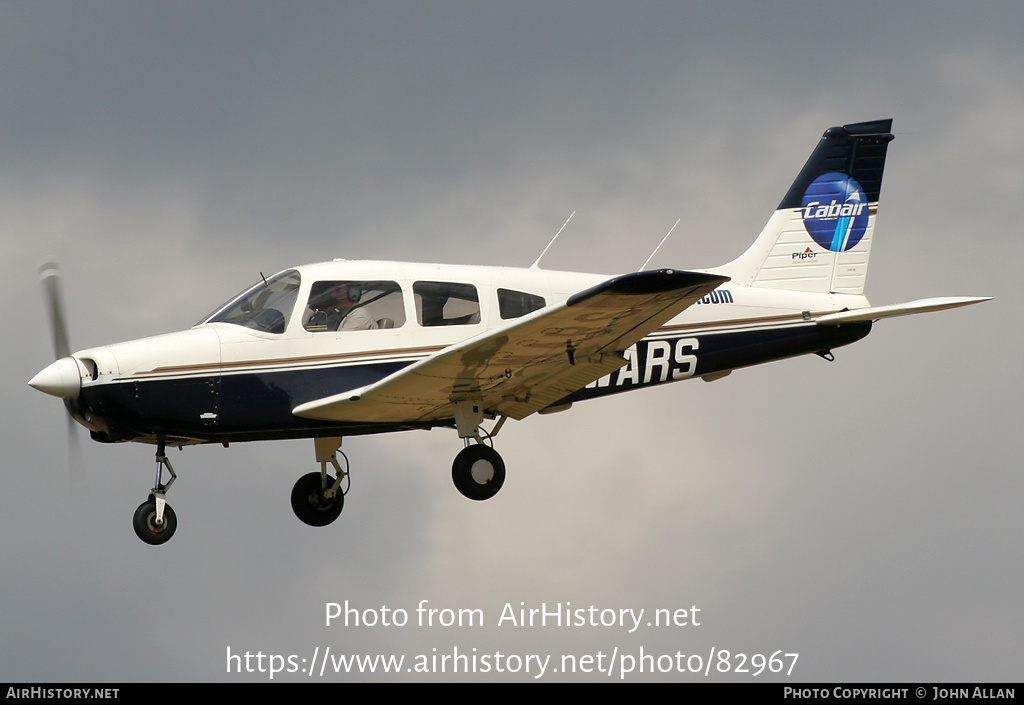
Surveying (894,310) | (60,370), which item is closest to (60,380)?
(60,370)

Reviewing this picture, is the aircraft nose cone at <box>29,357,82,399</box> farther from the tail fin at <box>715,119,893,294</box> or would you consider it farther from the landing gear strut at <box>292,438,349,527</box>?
the tail fin at <box>715,119,893,294</box>

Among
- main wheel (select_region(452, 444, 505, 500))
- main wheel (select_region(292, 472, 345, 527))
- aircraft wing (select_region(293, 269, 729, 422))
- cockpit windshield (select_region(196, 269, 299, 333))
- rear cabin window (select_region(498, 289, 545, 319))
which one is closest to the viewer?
aircraft wing (select_region(293, 269, 729, 422))

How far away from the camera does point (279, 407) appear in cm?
1375

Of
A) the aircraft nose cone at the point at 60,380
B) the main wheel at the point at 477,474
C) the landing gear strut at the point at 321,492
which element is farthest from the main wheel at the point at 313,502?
the aircraft nose cone at the point at 60,380

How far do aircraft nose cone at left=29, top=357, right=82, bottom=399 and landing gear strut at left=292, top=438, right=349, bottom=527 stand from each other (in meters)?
3.17

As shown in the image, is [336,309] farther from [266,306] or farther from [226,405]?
[226,405]

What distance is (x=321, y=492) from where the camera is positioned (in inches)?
608

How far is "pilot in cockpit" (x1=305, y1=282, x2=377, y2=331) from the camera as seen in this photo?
45.5 ft

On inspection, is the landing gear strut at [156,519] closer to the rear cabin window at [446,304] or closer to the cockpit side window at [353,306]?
the cockpit side window at [353,306]

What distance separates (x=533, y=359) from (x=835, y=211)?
17.4ft

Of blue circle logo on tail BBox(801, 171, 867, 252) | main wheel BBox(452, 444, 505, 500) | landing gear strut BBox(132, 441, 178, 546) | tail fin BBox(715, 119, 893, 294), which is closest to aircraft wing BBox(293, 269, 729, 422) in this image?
main wheel BBox(452, 444, 505, 500)

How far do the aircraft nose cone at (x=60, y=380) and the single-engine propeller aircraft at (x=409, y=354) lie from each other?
0.05ft

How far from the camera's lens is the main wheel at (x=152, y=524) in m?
13.2

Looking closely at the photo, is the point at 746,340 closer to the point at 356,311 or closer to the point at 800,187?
the point at 800,187
